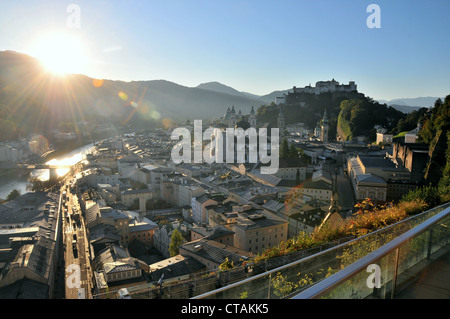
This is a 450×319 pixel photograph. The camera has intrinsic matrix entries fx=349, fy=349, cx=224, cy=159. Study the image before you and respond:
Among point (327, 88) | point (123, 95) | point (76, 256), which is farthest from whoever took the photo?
point (123, 95)

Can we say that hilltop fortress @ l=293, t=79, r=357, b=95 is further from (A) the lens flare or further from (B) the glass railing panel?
(A) the lens flare

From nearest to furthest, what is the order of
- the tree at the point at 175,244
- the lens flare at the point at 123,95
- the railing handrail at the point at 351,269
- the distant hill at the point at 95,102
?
the railing handrail at the point at 351,269
the tree at the point at 175,244
the distant hill at the point at 95,102
the lens flare at the point at 123,95

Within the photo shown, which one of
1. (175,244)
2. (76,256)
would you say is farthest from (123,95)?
(175,244)

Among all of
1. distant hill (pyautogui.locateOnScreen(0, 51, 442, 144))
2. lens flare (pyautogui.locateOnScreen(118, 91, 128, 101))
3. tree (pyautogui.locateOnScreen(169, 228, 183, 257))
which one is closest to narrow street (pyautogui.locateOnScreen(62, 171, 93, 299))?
tree (pyautogui.locateOnScreen(169, 228, 183, 257))

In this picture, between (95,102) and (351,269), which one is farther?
(95,102)

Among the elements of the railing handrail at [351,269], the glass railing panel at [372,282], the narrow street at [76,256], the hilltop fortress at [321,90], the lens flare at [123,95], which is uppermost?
the lens flare at [123,95]

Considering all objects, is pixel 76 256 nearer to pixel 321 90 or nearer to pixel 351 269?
pixel 351 269

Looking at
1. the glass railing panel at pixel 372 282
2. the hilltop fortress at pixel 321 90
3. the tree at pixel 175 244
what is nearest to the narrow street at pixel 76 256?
the tree at pixel 175 244

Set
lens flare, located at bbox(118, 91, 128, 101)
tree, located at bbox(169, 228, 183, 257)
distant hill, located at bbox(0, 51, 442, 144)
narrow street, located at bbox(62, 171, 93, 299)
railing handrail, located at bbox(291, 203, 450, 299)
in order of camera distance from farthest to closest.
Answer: lens flare, located at bbox(118, 91, 128, 101) → distant hill, located at bbox(0, 51, 442, 144) → tree, located at bbox(169, 228, 183, 257) → narrow street, located at bbox(62, 171, 93, 299) → railing handrail, located at bbox(291, 203, 450, 299)

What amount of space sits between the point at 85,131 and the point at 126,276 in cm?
3831

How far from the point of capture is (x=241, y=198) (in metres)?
10.3

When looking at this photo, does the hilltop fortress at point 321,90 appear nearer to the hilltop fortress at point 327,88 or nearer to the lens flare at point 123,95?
the hilltop fortress at point 327,88
